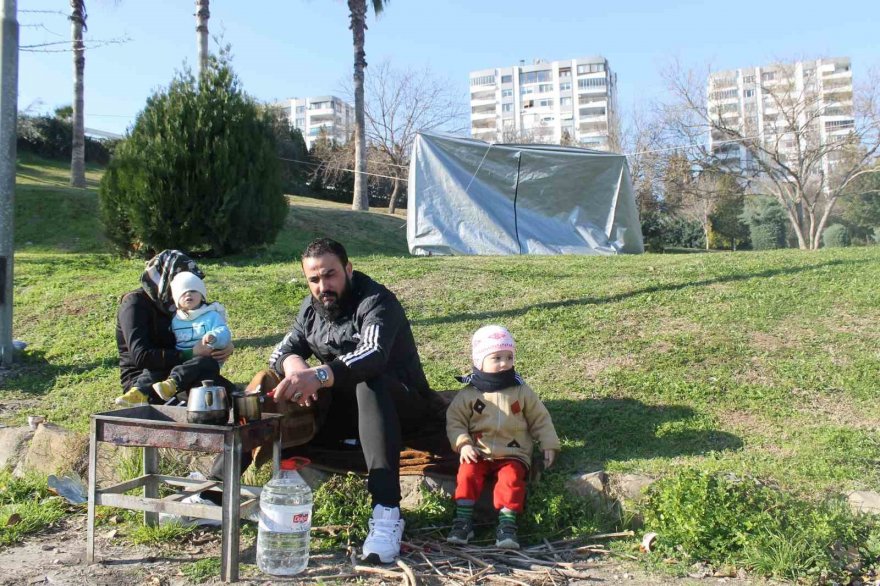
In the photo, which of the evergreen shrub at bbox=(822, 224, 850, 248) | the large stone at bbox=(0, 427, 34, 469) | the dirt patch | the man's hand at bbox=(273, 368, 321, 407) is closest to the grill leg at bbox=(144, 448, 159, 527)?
the dirt patch

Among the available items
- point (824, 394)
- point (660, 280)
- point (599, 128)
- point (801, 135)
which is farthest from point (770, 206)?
point (599, 128)

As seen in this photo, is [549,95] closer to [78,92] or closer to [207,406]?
[78,92]

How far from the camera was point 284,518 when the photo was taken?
3.22 metres

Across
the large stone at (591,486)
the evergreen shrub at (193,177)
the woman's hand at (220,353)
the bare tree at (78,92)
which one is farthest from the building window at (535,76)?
the large stone at (591,486)

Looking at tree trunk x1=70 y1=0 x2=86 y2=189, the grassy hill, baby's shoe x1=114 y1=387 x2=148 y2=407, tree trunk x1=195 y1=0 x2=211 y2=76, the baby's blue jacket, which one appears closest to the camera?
baby's shoe x1=114 y1=387 x2=148 y2=407

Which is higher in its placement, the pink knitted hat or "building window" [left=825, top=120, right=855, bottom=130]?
"building window" [left=825, top=120, right=855, bottom=130]

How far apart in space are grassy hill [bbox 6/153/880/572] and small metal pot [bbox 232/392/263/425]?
1.69 metres

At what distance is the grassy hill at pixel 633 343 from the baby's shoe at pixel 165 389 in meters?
1.50

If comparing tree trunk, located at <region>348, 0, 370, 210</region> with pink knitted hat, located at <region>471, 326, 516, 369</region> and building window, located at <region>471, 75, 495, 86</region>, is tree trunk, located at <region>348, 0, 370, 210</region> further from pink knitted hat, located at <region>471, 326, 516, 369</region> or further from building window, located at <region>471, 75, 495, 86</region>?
building window, located at <region>471, 75, 495, 86</region>

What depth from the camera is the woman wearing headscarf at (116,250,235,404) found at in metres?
4.35

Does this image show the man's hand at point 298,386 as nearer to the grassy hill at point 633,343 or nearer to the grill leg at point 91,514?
the grill leg at point 91,514

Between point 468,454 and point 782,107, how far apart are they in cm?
3283

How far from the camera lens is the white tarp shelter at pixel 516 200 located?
41.3 ft

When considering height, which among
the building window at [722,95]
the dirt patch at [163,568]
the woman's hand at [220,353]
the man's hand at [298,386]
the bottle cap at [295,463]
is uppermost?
the building window at [722,95]
